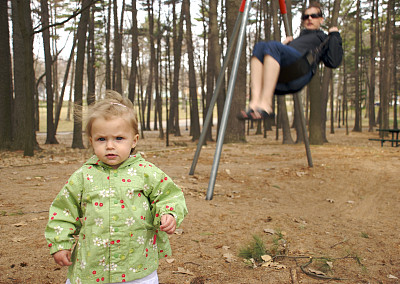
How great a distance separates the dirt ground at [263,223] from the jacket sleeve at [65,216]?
1290 millimetres

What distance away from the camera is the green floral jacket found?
1.71m

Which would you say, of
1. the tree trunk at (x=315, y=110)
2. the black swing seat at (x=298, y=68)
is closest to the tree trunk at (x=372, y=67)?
the tree trunk at (x=315, y=110)

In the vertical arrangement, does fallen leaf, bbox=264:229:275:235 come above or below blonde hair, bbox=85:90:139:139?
below

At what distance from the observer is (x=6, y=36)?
1121 cm

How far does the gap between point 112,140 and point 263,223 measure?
294 cm

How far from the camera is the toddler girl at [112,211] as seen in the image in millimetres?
1708

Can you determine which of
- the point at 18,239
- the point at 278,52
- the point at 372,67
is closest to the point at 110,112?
the point at 278,52

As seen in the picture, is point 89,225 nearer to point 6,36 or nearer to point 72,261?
point 72,261

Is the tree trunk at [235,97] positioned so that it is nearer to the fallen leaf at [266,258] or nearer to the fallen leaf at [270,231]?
the fallen leaf at [270,231]

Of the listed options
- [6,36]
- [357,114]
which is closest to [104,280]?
[6,36]

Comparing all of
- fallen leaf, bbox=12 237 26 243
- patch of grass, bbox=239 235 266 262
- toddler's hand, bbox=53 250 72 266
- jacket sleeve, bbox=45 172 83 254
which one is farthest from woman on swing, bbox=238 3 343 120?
fallen leaf, bbox=12 237 26 243

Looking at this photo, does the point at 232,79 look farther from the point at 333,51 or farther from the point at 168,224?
the point at 168,224

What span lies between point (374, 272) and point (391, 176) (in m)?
4.95

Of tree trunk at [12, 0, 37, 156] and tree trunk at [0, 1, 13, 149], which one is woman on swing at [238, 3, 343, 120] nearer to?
tree trunk at [12, 0, 37, 156]
